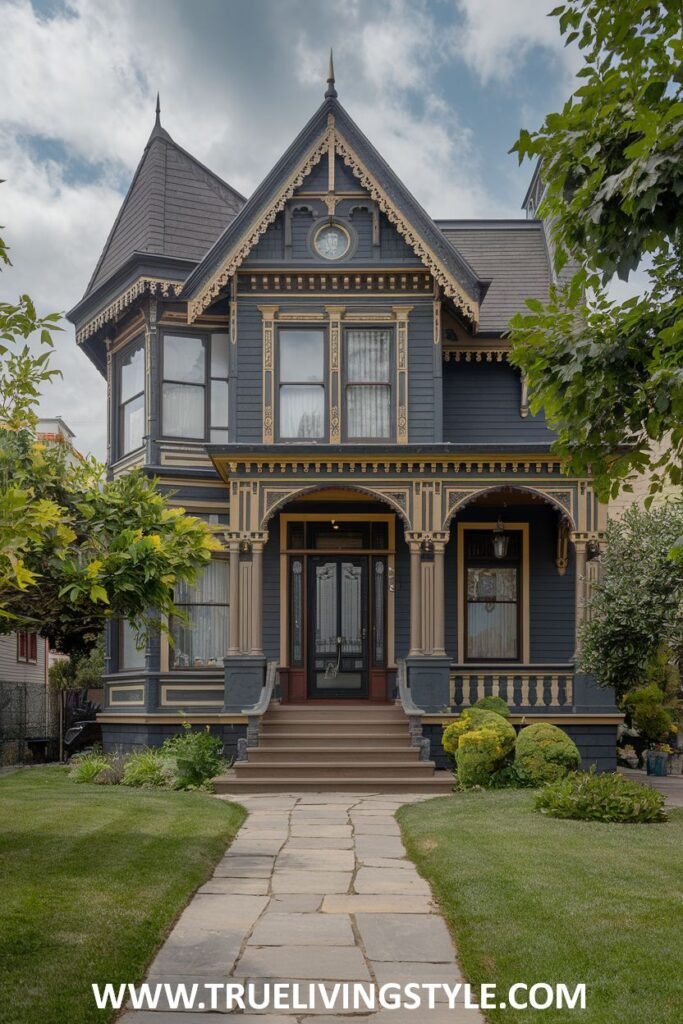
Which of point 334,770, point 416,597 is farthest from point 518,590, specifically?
point 334,770

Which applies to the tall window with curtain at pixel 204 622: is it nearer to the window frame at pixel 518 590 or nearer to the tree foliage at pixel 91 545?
the window frame at pixel 518 590

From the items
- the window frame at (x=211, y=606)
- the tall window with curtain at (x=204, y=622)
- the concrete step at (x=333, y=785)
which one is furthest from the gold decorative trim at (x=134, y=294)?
the concrete step at (x=333, y=785)

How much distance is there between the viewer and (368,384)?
17859 mm

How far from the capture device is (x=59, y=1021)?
5.18 meters

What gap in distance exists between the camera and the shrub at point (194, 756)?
1469 centimetres

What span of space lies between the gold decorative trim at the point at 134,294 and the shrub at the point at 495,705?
7.89m

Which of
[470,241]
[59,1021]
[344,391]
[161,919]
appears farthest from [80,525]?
[470,241]

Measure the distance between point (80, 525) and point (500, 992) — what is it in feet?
16.7

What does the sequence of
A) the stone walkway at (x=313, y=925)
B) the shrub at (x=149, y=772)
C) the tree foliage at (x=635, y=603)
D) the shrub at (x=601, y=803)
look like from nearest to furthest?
the stone walkway at (x=313, y=925) → the shrub at (x=601, y=803) → the tree foliage at (x=635, y=603) → the shrub at (x=149, y=772)

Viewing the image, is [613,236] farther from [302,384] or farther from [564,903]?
[302,384]

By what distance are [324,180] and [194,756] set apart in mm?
9239

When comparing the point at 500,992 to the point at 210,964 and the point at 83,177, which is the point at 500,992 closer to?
the point at 210,964

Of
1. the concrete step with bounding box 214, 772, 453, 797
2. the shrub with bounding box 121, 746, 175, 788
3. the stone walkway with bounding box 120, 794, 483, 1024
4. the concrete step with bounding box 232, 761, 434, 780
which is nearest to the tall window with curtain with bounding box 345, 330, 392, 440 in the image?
the concrete step with bounding box 232, 761, 434, 780

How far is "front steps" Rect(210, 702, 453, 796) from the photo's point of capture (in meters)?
14.7
